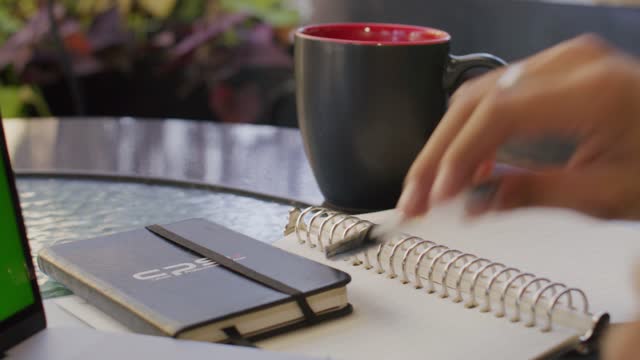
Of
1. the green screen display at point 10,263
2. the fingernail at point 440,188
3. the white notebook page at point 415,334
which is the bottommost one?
the white notebook page at point 415,334

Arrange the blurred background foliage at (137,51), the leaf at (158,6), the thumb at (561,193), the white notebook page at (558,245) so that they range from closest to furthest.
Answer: the thumb at (561,193), the white notebook page at (558,245), the blurred background foliage at (137,51), the leaf at (158,6)

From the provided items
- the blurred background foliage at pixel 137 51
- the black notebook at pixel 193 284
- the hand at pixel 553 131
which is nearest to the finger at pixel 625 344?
the hand at pixel 553 131

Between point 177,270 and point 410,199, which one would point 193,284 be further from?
point 410,199

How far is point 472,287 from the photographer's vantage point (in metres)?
0.63

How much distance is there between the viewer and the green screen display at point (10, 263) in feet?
1.75

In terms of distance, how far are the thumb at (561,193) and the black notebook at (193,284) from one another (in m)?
0.11

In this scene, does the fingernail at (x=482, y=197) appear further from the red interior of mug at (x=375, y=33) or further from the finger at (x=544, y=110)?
the red interior of mug at (x=375, y=33)

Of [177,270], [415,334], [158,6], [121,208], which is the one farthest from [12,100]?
[415,334]

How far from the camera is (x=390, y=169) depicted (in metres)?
0.86

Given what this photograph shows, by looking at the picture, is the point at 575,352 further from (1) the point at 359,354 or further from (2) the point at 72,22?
(2) the point at 72,22

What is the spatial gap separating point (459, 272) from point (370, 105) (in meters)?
0.25

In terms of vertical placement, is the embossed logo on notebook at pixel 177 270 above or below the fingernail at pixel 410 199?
below

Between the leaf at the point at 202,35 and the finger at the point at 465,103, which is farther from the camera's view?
the leaf at the point at 202,35

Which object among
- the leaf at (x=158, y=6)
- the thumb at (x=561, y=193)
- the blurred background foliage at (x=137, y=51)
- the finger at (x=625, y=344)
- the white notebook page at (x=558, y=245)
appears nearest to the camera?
the finger at (x=625, y=344)
